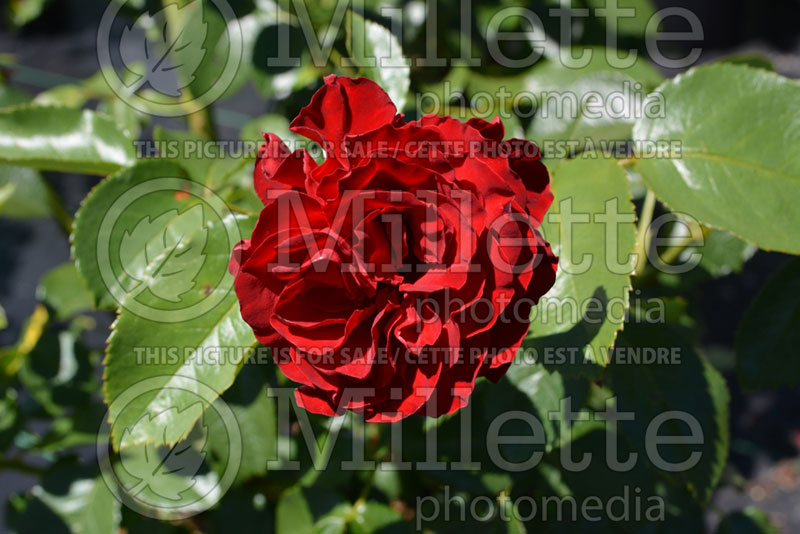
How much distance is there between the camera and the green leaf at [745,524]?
3.25 ft

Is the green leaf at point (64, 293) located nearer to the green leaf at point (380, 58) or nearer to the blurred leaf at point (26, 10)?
the blurred leaf at point (26, 10)

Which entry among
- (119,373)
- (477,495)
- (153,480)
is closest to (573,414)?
(477,495)

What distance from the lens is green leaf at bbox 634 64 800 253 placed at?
60 centimetres

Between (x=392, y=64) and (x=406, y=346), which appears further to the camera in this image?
(x=392, y=64)

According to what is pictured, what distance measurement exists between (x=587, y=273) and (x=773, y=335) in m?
0.34

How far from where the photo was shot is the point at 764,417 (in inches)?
76.7

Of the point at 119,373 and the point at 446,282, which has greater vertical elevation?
the point at 446,282

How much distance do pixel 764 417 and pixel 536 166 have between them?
1810 mm

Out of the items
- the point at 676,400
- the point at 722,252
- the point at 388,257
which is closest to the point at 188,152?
the point at 388,257

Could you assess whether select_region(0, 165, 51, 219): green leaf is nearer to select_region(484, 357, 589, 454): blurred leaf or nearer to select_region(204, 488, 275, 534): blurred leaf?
select_region(204, 488, 275, 534): blurred leaf

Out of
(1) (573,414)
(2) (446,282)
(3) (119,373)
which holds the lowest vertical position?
(1) (573,414)

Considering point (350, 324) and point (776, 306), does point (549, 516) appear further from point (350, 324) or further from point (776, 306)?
point (350, 324)

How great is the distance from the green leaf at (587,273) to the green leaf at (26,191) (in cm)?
84

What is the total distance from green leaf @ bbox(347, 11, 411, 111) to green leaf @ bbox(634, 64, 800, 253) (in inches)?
9.6
